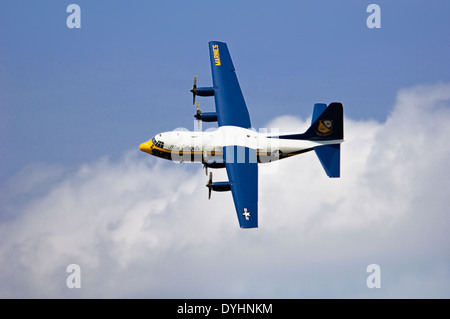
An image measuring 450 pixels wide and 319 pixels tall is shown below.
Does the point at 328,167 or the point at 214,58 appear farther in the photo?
the point at 214,58

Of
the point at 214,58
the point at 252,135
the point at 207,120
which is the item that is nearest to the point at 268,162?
the point at 252,135

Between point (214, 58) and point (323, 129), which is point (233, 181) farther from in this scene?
point (214, 58)

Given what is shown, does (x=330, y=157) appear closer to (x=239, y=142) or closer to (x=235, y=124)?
(x=239, y=142)

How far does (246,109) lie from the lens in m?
84.4

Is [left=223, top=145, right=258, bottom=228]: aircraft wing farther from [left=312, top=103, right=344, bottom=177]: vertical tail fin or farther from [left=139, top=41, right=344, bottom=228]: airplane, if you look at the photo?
[left=312, top=103, right=344, bottom=177]: vertical tail fin

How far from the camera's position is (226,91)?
8500 centimetres

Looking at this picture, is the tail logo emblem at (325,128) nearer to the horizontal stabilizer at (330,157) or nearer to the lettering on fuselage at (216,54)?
the horizontal stabilizer at (330,157)

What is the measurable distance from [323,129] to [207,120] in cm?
1285

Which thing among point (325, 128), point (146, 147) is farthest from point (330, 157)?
point (146, 147)

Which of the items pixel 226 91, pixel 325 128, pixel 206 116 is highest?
pixel 226 91

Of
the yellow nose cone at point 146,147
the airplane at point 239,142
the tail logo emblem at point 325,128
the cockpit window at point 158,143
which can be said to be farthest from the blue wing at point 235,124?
the yellow nose cone at point 146,147

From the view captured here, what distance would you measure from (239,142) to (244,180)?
5.39 meters

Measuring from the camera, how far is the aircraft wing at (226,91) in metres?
82.9

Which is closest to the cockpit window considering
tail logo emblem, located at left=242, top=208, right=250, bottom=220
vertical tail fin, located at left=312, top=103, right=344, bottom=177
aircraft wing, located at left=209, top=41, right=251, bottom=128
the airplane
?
the airplane
